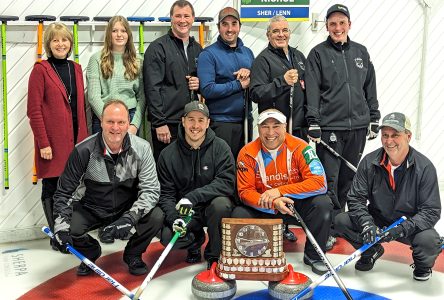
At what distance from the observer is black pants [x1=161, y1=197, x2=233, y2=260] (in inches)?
134

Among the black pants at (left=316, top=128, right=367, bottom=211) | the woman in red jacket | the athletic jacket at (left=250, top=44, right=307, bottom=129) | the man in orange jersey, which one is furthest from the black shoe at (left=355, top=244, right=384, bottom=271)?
the woman in red jacket

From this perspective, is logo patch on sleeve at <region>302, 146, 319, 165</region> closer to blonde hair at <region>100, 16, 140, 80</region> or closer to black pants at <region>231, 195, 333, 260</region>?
black pants at <region>231, 195, 333, 260</region>

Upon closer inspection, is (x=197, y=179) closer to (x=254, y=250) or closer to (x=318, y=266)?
(x=254, y=250)

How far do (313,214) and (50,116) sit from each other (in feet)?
6.06

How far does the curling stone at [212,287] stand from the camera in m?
3.09

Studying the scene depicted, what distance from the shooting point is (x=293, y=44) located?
480 cm

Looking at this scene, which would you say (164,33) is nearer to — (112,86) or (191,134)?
(112,86)

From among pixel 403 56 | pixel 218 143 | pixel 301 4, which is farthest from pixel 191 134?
pixel 403 56

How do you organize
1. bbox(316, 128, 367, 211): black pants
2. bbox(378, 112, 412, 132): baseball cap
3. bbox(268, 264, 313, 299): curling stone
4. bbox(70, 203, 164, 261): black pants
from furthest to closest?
bbox(316, 128, 367, 211): black pants < bbox(70, 203, 164, 261): black pants < bbox(378, 112, 412, 132): baseball cap < bbox(268, 264, 313, 299): curling stone

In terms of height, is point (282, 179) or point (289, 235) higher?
point (282, 179)

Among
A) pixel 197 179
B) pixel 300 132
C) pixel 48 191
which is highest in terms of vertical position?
pixel 300 132

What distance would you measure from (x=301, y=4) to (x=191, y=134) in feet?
5.87

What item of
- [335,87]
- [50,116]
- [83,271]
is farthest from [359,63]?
[83,271]

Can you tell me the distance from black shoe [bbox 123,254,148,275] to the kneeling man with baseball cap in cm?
123
